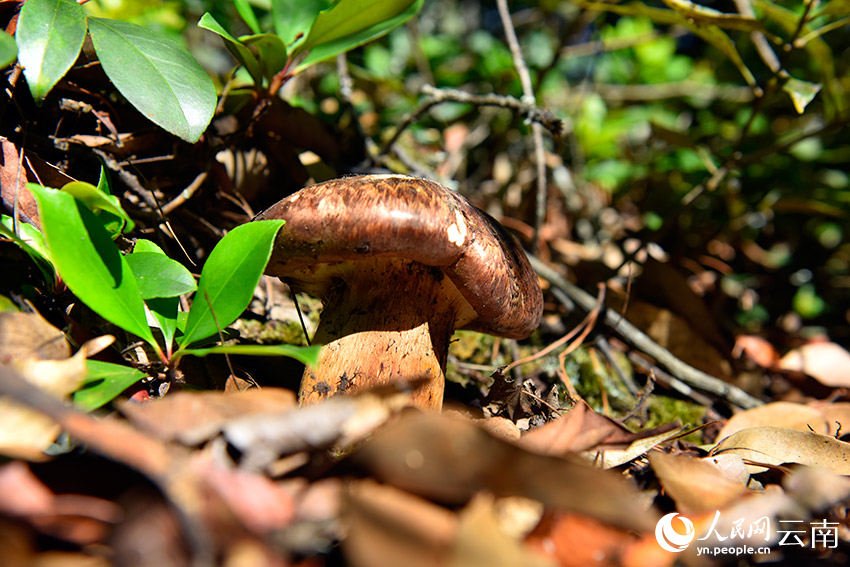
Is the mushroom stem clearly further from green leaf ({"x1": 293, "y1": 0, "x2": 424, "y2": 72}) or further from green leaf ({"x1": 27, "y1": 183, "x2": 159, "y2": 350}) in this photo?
green leaf ({"x1": 293, "y1": 0, "x2": 424, "y2": 72})

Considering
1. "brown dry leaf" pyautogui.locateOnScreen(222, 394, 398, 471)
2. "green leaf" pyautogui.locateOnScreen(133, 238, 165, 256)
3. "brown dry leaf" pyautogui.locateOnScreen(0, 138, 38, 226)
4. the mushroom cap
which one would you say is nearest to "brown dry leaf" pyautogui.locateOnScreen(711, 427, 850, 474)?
the mushroom cap

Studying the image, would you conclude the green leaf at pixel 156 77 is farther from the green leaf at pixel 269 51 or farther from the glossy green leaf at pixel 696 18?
the glossy green leaf at pixel 696 18

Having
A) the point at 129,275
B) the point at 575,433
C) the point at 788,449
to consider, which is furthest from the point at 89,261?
the point at 788,449

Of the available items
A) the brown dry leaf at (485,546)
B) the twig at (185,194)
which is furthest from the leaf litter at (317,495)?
the twig at (185,194)

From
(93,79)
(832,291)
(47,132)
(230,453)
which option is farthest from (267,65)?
(832,291)

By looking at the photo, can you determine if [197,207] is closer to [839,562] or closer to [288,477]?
[288,477]

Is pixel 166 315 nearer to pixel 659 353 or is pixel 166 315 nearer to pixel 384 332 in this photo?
pixel 384 332
